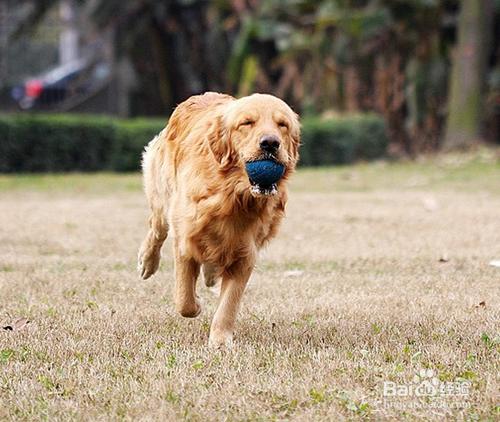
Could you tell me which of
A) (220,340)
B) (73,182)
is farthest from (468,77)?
(220,340)

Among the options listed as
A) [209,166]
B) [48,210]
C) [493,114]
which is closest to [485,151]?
[493,114]

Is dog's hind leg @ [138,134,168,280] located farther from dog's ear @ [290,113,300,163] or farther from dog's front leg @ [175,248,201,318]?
dog's ear @ [290,113,300,163]

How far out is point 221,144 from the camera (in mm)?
4941

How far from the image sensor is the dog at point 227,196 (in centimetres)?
478

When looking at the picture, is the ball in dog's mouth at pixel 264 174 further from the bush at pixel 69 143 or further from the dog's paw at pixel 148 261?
the bush at pixel 69 143

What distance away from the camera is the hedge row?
17438 millimetres

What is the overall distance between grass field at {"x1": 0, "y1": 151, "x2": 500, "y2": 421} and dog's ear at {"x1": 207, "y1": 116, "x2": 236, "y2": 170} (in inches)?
34.3

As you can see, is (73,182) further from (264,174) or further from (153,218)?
(264,174)

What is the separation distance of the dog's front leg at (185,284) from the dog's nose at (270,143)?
0.90m

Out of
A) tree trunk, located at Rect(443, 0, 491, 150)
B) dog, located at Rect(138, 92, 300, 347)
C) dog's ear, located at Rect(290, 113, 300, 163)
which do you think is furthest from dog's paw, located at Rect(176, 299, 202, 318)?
tree trunk, located at Rect(443, 0, 491, 150)

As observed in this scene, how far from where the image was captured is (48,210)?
11727mm

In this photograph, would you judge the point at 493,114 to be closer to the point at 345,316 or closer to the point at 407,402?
the point at 345,316

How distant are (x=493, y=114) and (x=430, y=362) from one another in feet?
65.2

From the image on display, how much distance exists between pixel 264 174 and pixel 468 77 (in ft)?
53.4
